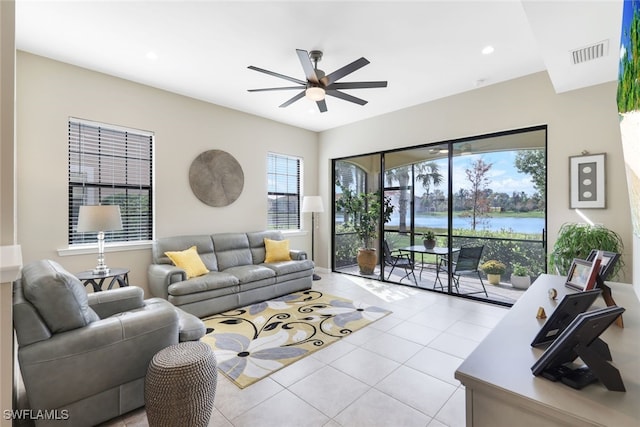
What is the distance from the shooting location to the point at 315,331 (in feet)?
10.6

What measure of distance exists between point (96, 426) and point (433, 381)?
2378mm

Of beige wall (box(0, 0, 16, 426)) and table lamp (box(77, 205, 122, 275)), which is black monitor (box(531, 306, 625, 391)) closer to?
beige wall (box(0, 0, 16, 426))

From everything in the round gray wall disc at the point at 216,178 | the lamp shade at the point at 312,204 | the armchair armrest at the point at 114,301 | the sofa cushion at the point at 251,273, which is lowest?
the sofa cushion at the point at 251,273

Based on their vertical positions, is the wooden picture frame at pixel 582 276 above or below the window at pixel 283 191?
below

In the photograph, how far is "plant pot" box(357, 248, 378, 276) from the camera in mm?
5719

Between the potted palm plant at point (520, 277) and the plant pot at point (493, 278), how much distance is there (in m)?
0.19

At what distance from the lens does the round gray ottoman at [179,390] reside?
1.64 metres

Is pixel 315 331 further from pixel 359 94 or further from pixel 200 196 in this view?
pixel 359 94

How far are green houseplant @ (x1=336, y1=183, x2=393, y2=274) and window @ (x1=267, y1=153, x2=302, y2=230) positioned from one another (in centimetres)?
107

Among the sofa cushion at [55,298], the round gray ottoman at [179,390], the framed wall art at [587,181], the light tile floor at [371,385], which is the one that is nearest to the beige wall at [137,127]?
the sofa cushion at [55,298]

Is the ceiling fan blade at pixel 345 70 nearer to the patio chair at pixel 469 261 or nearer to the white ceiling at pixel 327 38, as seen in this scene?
the white ceiling at pixel 327 38

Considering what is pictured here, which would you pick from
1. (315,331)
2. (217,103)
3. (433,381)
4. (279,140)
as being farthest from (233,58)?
(433,381)

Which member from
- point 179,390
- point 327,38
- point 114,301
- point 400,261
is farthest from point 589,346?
point 400,261

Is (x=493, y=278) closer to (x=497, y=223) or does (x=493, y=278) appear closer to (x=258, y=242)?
(x=497, y=223)
